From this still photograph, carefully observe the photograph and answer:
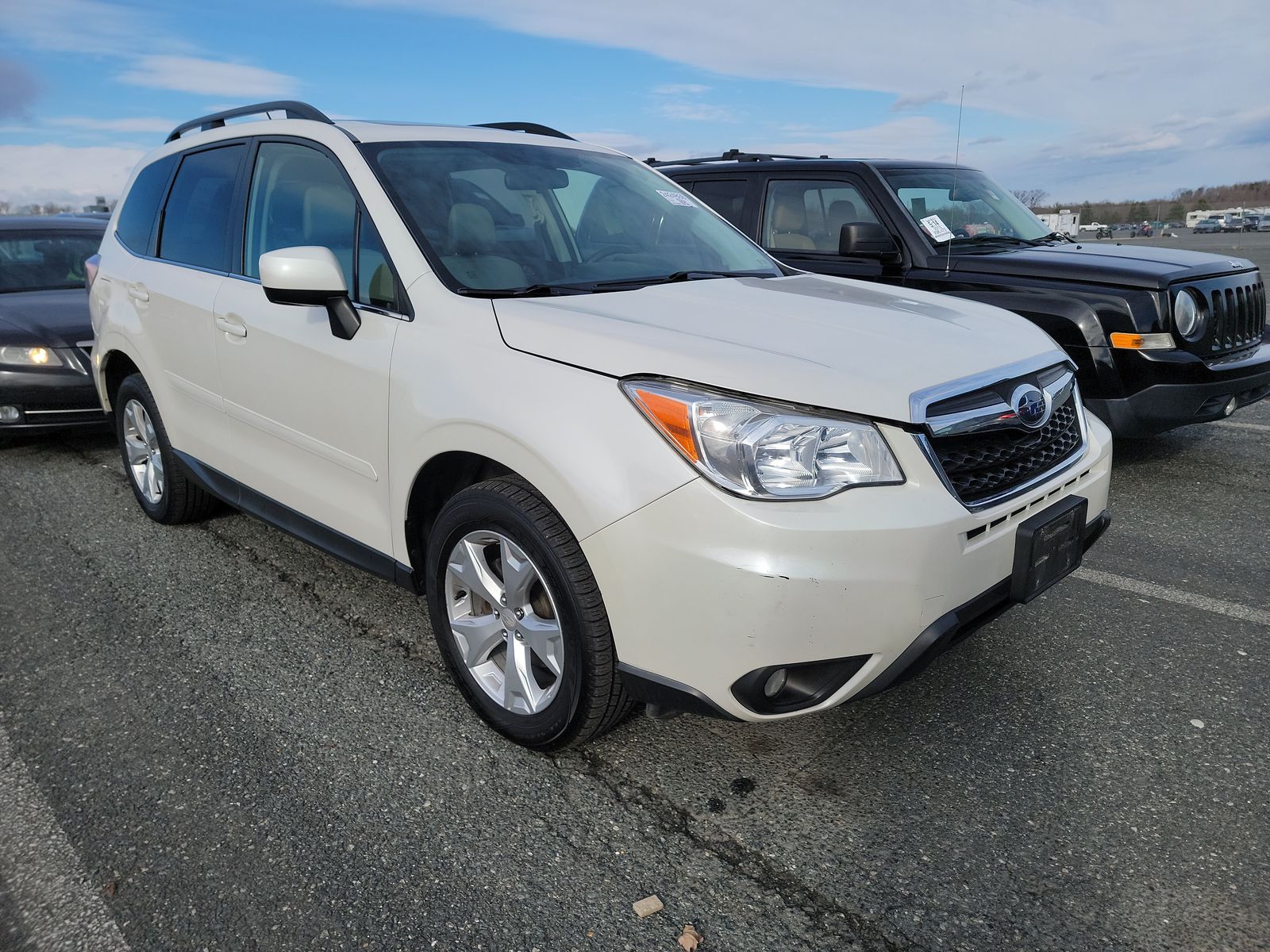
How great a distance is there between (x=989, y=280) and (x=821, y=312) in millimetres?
2948

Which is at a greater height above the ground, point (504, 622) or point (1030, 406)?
point (1030, 406)

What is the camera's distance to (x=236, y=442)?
364cm

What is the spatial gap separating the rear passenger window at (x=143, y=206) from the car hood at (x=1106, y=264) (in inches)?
162

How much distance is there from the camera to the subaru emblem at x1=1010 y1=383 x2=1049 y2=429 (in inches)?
98.9

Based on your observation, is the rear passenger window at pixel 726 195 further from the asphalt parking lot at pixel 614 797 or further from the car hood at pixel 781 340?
the asphalt parking lot at pixel 614 797

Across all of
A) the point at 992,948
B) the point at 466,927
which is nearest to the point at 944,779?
the point at 992,948

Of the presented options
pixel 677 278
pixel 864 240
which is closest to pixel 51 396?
pixel 677 278

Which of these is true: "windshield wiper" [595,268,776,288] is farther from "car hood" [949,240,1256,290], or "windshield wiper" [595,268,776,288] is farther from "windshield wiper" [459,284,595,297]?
"car hood" [949,240,1256,290]

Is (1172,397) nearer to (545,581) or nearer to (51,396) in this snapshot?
(545,581)

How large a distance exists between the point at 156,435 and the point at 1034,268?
4583mm

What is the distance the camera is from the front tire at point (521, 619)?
2.34 m

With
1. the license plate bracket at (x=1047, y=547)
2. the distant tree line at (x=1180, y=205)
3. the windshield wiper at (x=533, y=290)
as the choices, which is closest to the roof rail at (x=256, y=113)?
the windshield wiper at (x=533, y=290)

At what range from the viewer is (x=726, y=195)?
6.54 metres

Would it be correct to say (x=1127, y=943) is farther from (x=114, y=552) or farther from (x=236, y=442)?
(x=114, y=552)
